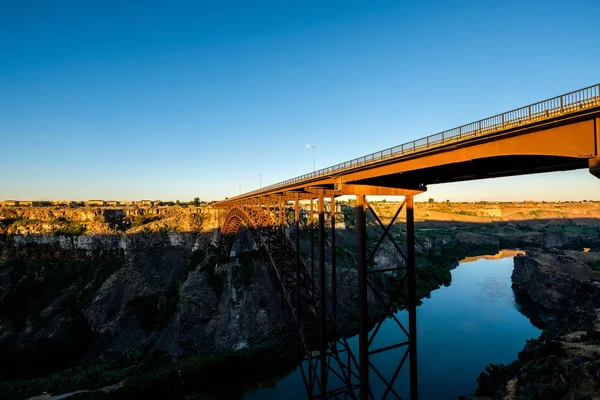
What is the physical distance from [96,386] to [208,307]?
45.5 feet

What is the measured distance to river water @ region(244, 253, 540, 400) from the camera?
79.5ft

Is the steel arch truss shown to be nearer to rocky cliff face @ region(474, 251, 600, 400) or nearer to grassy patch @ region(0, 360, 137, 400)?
rocky cliff face @ region(474, 251, 600, 400)

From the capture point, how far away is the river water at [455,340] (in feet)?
79.5

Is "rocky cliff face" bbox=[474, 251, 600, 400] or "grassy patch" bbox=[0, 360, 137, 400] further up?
"rocky cliff face" bbox=[474, 251, 600, 400]

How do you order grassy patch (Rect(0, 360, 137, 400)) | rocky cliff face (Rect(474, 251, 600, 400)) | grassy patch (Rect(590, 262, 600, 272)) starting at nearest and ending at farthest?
1. rocky cliff face (Rect(474, 251, 600, 400))
2. grassy patch (Rect(0, 360, 137, 400))
3. grassy patch (Rect(590, 262, 600, 272))

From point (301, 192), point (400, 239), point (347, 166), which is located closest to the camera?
point (347, 166)

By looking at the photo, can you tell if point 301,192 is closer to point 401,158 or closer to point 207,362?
point 401,158

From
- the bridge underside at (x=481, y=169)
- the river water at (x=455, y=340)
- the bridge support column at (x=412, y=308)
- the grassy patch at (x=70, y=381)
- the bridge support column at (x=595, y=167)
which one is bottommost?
the river water at (x=455, y=340)

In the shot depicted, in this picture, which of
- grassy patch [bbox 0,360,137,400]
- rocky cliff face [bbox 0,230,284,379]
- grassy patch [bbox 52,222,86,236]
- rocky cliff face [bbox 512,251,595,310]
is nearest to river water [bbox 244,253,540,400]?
rocky cliff face [bbox 512,251,595,310]

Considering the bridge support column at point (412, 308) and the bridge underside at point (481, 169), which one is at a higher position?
the bridge underside at point (481, 169)

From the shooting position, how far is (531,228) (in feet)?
349

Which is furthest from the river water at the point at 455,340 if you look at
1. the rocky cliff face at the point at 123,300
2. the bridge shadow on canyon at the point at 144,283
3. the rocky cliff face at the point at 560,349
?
the rocky cliff face at the point at 123,300

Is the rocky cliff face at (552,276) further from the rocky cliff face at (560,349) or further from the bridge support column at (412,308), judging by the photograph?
the bridge support column at (412,308)

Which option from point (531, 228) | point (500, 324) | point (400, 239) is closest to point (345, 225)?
point (400, 239)
